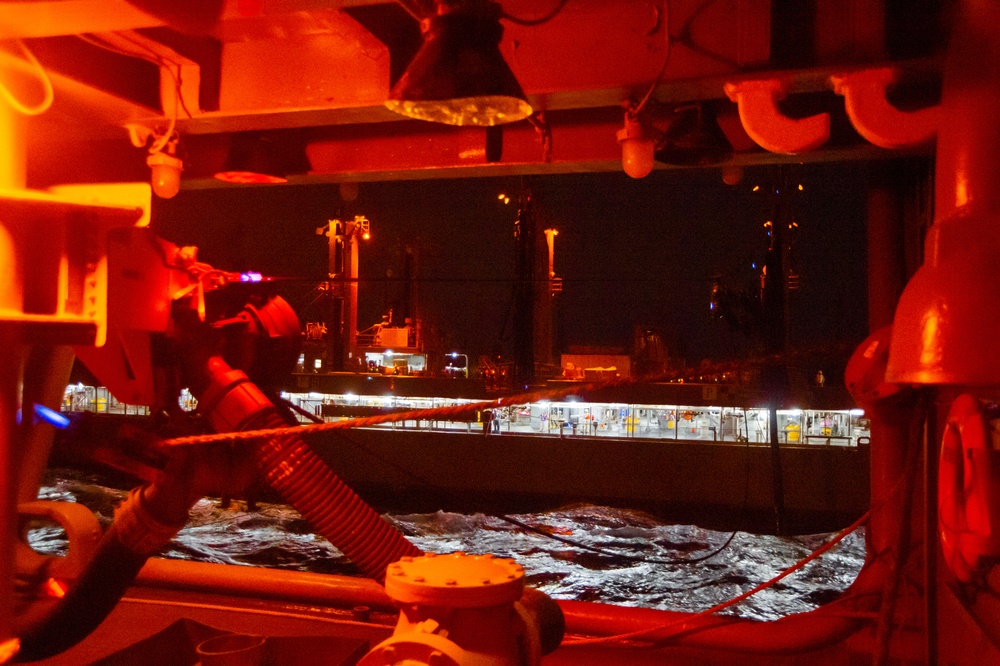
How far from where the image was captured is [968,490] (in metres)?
2.20

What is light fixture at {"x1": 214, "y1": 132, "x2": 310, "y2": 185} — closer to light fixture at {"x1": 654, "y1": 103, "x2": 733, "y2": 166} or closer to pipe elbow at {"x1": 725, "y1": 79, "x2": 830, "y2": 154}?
light fixture at {"x1": 654, "y1": 103, "x2": 733, "y2": 166}

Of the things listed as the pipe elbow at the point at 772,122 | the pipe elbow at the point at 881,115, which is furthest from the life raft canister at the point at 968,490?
the pipe elbow at the point at 772,122

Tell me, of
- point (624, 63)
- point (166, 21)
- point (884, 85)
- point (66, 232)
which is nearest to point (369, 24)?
point (624, 63)

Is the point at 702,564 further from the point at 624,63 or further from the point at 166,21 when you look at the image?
the point at 166,21

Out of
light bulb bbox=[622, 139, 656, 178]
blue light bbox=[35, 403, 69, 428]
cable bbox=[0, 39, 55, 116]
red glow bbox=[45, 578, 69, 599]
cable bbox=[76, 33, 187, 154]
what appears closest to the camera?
cable bbox=[0, 39, 55, 116]

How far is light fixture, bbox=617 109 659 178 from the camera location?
3559 millimetres

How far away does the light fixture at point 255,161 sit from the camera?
442 centimetres

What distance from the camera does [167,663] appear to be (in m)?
3.57

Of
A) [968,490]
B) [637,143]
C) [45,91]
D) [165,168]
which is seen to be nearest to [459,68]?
[45,91]

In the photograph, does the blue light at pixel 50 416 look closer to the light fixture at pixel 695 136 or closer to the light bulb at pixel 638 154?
the light bulb at pixel 638 154

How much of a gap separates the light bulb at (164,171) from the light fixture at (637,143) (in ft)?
8.73

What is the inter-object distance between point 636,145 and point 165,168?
2.79 meters

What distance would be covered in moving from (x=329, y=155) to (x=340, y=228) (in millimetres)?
20329

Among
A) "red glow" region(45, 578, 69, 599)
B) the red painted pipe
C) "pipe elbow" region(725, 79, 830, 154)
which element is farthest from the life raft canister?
"red glow" region(45, 578, 69, 599)
